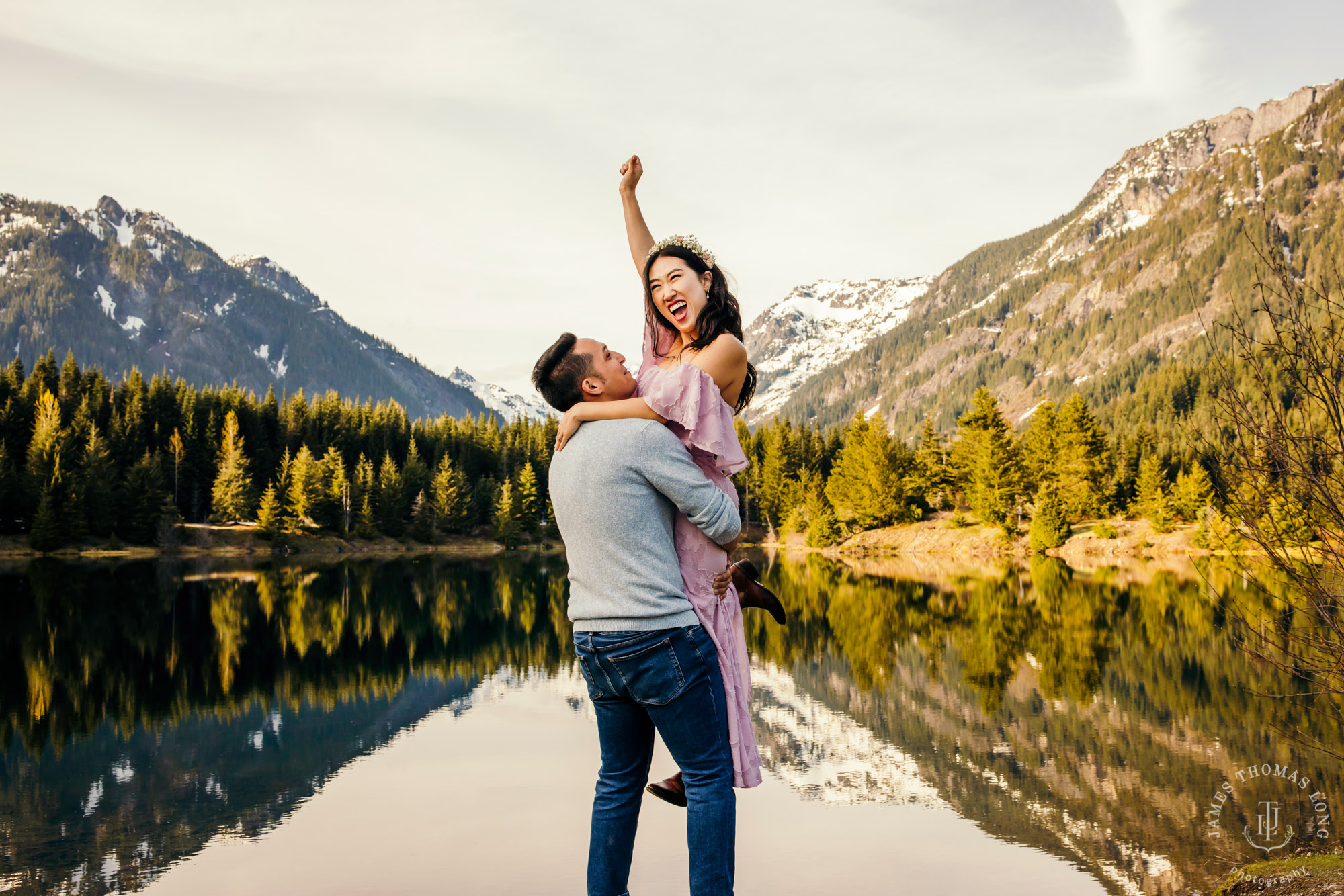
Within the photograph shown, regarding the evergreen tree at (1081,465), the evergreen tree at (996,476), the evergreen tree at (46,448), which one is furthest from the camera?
the evergreen tree at (1081,465)

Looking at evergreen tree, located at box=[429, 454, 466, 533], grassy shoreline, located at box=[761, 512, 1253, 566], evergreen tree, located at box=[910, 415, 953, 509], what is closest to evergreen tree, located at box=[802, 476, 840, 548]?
grassy shoreline, located at box=[761, 512, 1253, 566]

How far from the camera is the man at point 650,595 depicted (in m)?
2.91

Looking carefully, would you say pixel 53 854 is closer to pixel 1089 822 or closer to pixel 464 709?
pixel 464 709

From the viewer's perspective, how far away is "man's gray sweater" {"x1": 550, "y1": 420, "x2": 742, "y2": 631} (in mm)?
2893

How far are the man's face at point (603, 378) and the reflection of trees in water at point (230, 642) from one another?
374 inches

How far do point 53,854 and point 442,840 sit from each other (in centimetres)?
263

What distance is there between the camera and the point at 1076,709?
1070cm

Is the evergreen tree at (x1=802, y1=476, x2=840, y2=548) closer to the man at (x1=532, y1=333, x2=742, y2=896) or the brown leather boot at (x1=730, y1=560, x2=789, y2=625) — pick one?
the brown leather boot at (x1=730, y1=560, x2=789, y2=625)

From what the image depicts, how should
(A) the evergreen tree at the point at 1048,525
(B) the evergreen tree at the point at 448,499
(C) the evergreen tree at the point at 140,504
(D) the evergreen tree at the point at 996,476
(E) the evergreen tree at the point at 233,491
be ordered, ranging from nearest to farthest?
(A) the evergreen tree at the point at 1048,525, (D) the evergreen tree at the point at 996,476, (C) the evergreen tree at the point at 140,504, (E) the evergreen tree at the point at 233,491, (B) the evergreen tree at the point at 448,499

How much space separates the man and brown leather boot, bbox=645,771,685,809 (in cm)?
31

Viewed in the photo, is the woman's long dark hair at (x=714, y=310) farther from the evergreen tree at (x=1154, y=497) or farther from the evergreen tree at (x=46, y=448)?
the evergreen tree at (x=46, y=448)

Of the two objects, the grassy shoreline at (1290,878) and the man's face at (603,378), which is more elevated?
the man's face at (603,378)

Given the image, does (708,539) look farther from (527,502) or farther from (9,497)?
(527,502)

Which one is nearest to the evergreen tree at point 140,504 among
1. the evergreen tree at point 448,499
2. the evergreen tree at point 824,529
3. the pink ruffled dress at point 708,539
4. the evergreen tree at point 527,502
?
the evergreen tree at point 448,499
